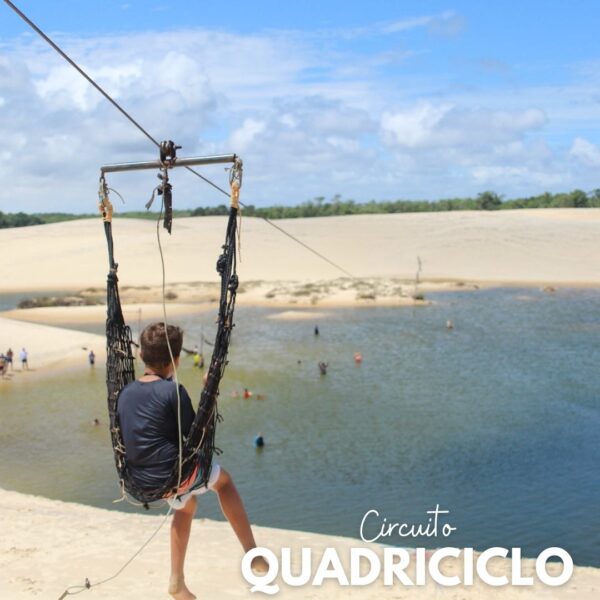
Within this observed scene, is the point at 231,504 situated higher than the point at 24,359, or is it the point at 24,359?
the point at 231,504

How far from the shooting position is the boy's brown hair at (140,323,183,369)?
6.02 m

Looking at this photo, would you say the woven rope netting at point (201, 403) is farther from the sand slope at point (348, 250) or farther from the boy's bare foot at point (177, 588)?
the sand slope at point (348, 250)

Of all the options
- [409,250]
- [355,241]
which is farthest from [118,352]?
[355,241]

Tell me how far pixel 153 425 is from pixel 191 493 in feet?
2.42

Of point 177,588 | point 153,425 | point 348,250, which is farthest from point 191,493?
point 348,250

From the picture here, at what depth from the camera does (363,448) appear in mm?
19594

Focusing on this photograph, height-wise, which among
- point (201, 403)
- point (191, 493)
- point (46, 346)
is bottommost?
point (46, 346)

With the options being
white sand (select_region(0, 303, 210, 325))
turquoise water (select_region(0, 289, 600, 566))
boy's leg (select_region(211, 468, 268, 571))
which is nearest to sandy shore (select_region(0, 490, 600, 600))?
turquoise water (select_region(0, 289, 600, 566))

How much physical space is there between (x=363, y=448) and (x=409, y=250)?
58.9 m

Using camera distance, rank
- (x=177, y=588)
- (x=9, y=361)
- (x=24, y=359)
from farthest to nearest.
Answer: (x=24, y=359) < (x=9, y=361) < (x=177, y=588)

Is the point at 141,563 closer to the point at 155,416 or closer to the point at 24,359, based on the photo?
the point at 155,416

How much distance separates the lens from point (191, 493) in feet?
20.7

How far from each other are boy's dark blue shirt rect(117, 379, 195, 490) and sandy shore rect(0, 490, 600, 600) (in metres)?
4.10

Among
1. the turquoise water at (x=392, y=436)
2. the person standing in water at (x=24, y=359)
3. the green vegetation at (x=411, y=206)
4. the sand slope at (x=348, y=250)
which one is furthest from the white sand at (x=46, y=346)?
the green vegetation at (x=411, y=206)
